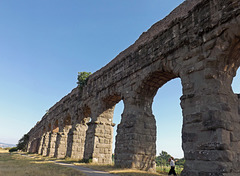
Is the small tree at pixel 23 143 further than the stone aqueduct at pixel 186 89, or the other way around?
the small tree at pixel 23 143

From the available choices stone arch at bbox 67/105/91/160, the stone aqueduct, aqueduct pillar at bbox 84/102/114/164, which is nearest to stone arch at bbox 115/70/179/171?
the stone aqueduct

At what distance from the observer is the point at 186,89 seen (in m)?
6.60

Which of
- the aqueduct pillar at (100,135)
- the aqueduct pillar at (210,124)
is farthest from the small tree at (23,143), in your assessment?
the aqueduct pillar at (210,124)

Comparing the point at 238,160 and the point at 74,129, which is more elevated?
the point at 74,129

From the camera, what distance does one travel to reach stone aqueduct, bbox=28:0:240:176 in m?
5.38

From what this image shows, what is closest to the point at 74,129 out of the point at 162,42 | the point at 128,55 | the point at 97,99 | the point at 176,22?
the point at 97,99

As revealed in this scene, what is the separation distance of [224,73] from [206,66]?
60cm

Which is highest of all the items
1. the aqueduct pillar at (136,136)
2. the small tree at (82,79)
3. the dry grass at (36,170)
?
the small tree at (82,79)

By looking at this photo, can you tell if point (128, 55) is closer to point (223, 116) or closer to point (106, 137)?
point (106, 137)

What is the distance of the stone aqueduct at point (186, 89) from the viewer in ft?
17.6

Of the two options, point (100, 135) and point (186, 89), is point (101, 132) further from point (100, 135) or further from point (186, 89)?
point (186, 89)

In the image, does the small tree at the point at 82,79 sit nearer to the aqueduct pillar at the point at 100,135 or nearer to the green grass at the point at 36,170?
the aqueduct pillar at the point at 100,135

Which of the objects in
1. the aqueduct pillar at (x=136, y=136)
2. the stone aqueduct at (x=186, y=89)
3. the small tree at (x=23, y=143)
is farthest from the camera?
the small tree at (x=23, y=143)

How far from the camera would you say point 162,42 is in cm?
830
